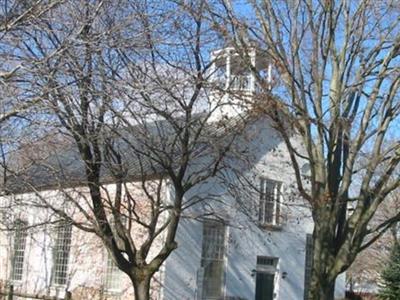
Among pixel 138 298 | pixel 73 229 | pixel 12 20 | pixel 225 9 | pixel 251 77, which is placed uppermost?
pixel 225 9

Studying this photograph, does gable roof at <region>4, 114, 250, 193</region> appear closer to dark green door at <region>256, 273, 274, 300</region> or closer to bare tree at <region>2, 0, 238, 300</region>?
bare tree at <region>2, 0, 238, 300</region>

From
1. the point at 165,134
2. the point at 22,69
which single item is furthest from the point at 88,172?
the point at 22,69

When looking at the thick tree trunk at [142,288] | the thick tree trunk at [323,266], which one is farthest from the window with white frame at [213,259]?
the thick tree trunk at [323,266]

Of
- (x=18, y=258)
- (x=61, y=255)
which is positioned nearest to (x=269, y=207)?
(x=61, y=255)

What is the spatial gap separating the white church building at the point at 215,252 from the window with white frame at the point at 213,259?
0.04 meters

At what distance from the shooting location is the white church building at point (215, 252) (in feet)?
84.6

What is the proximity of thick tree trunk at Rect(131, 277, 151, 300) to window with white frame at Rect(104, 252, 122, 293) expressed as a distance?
774 cm

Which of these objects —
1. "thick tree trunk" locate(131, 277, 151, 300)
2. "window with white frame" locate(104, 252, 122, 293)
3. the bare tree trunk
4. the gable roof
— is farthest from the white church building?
"thick tree trunk" locate(131, 277, 151, 300)

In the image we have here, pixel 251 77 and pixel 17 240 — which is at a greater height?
pixel 251 77

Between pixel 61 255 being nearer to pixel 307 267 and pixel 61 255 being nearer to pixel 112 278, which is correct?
pixel 112 278

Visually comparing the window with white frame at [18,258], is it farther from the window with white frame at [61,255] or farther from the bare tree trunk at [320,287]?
the bare tree trunk at [320,287]

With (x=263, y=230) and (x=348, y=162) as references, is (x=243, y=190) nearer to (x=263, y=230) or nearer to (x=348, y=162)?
(x=348, y=162)

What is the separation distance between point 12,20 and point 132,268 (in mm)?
9703

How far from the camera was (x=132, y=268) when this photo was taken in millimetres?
19312
